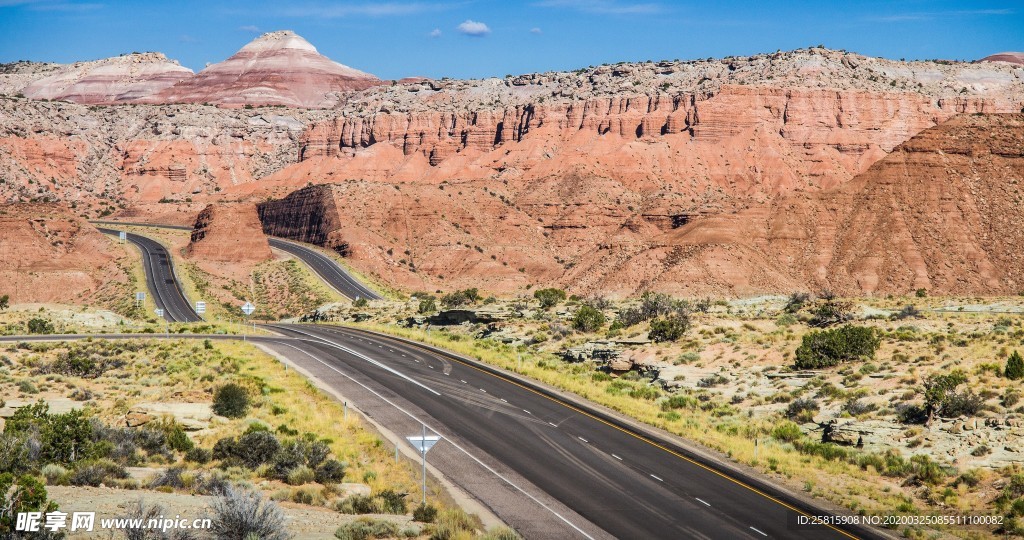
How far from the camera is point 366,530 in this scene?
842 inches

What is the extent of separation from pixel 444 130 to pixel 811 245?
100m

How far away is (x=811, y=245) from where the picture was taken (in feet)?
337

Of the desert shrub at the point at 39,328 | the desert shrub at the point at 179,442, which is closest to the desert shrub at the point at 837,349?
the desert shrub at the point at 179,442

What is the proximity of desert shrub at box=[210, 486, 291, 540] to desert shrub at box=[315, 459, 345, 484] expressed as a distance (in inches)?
274

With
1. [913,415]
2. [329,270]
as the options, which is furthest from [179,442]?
[329,270]

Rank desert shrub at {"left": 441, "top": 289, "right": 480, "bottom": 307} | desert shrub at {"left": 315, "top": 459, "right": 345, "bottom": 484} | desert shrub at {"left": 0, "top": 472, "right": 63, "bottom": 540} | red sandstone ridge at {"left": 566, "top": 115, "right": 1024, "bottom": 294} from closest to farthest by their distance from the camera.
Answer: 1. desert shrub at {"left": 0, "top": 472, "right": 63, "bottom": 540}
2. desert shrub at {"left": 315, "top": 459, "right": 345, "bottom": 484}
3. desert shrub at {"left": 441, "top": 289, "right": 480, "bottom": 307}
4. red sandstone ridge at {"left": 566, "top": 115, "right": 1024, "bottom": 294}

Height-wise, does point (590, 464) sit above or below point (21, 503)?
below

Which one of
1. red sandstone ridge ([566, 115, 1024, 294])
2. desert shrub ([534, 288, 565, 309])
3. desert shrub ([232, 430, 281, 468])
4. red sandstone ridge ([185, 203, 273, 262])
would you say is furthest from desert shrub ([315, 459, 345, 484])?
red sandstone ridge ([185, 203, 273, 262])

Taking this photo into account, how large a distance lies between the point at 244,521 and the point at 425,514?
5.43 m

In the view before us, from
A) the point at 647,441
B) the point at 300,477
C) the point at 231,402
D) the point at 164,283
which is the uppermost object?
the point at 647,441

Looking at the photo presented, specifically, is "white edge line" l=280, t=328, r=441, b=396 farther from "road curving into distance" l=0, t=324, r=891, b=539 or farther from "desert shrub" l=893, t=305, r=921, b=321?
"desert shrub" l=893, t=305, r=921, b=321

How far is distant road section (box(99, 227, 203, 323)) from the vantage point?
88.9 m

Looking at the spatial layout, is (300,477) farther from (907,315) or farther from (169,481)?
(907,315)

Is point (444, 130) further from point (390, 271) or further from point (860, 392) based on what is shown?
point (860, 392)
